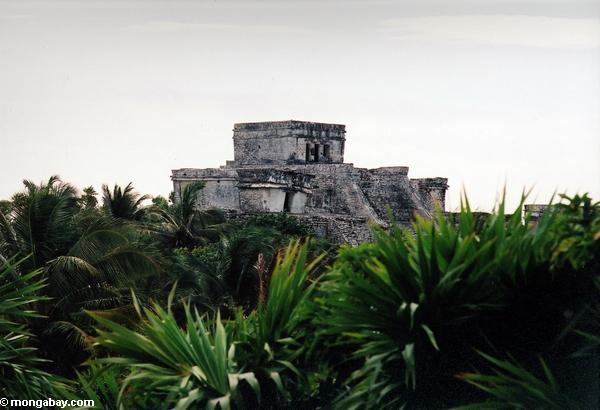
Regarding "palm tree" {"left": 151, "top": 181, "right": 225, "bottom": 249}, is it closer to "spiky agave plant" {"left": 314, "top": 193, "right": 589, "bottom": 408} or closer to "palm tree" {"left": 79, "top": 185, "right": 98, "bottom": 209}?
"palm tree" {"left": 79, "top": 185, "right": 98, "bottom": 209}

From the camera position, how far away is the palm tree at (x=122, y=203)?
64.9 ft

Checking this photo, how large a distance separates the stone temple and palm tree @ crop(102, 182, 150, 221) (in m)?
3.93

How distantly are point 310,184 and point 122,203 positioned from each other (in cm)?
828

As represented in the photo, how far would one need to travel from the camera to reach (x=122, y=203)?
19.9 metres

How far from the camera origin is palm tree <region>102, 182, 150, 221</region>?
19.8 m

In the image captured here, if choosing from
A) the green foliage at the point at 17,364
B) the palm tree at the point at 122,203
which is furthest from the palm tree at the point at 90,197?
the green foliage at the point at 17,364

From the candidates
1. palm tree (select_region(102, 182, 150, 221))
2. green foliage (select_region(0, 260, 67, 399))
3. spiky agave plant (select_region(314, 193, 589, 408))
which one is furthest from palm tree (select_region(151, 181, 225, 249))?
spiky agave plant (select_region(314, 193, 589, 408))

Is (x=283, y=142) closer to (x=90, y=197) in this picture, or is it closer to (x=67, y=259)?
(x=90, y=197)

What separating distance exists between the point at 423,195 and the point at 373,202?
8.01ft

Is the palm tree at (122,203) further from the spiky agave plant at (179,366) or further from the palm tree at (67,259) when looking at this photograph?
the spiky agave plant at (179,366)

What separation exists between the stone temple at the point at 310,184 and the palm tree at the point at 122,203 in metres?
3.93

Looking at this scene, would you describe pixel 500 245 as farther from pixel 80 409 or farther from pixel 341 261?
pixel 80 409

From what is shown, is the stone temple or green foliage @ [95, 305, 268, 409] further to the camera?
the stone temple

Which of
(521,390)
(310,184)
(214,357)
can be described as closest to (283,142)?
(310,184)
